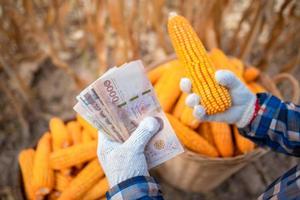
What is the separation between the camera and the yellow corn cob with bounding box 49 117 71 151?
4.58 feet

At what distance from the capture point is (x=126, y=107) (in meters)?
1.04

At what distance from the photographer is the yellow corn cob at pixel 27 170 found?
51.2 inches

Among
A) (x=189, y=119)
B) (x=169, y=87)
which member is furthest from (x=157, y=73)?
(x=189, y=119)

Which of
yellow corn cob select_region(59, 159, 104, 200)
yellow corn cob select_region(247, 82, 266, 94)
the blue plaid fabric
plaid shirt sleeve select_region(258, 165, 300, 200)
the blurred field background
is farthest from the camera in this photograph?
the blurred field background

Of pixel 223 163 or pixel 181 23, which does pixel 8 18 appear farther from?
pixel 223 163

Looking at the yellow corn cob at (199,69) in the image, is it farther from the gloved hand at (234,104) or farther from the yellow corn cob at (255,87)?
the yellow corn cob at (255,87)

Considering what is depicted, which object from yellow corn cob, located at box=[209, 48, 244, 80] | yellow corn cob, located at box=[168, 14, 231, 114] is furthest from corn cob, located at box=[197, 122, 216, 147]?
yellow corn cob, located at box=[168, 14, 231, 114]

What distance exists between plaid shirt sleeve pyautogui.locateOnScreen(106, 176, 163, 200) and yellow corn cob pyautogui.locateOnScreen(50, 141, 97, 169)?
1.36 feet

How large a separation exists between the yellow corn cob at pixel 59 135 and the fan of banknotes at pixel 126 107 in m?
0.43

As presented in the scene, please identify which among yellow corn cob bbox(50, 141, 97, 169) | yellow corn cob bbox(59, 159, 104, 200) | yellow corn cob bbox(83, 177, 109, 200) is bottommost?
yellow corn cob bbox(83, 177, 109, 200)

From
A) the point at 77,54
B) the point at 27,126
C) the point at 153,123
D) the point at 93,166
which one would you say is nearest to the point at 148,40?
the point at 77,54

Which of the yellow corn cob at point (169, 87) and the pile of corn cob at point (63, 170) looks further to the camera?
the yellow corn cob at point (169, 87)

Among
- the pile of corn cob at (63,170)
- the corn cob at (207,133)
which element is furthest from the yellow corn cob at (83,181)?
the corn cob at (207,133)

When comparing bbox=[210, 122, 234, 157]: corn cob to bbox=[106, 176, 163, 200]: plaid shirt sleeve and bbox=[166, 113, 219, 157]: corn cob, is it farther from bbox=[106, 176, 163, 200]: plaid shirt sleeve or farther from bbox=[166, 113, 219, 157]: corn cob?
bbox=[106, 176, 163, 200]: plaid shirt sleeve
